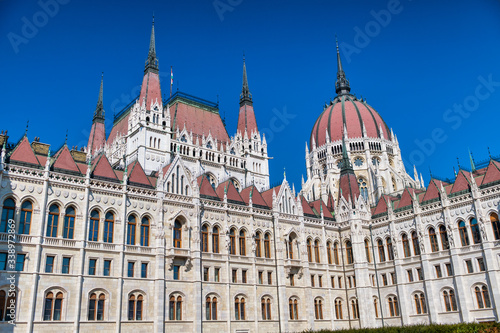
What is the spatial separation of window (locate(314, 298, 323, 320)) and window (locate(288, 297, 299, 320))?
2.71 m

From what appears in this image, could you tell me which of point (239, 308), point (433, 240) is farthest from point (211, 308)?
point (433, 240)

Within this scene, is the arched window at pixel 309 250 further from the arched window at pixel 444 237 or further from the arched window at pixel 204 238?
the arched window at pixel 444 237

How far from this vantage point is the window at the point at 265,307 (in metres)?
45.1

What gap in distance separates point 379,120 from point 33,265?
6752 cm

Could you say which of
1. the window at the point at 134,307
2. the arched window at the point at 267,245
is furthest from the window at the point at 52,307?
the arched window at the point at 267,245

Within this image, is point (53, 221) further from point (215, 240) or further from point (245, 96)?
point (245, 96)

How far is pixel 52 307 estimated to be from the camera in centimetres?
3372

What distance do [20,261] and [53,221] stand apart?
3.87 metres

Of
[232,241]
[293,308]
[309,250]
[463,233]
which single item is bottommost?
[293,308]

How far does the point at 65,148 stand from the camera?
39.5m

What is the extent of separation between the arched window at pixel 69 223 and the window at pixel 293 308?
75.2 ft

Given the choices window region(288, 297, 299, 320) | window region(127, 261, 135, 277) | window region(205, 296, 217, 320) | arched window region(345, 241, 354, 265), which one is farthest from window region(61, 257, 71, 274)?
arched window region(345, 241, 354, 265)

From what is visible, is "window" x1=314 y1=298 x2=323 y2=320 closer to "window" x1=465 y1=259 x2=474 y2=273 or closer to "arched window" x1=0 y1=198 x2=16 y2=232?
"window" x1=465 y1=259 x2=474 y2=273

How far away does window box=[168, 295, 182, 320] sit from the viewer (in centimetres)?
3916
